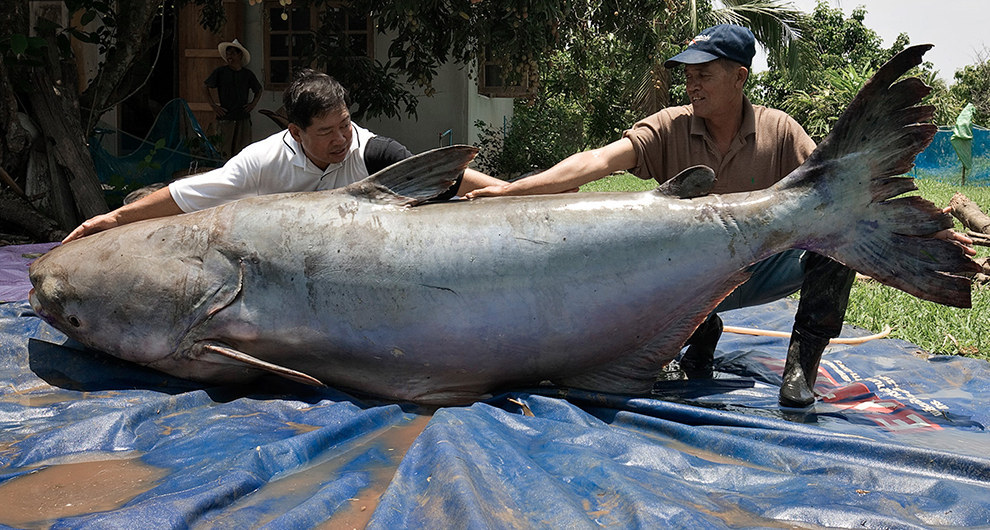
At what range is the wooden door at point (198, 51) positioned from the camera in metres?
9.69

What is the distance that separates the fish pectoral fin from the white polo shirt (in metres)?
0.74

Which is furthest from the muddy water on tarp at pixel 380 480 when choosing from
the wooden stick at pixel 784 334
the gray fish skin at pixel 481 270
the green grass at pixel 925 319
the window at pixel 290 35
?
the window at pixel 290 35

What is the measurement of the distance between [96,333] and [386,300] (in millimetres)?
1119

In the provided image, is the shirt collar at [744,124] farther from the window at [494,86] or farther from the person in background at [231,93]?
the window at [494,86]

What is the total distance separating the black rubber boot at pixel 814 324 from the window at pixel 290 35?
7.81 metres

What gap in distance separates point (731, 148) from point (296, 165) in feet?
5.86

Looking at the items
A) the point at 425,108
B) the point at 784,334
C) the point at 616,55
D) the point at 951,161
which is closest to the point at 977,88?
the point at 951,161

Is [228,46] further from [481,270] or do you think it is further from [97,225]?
[481,270]

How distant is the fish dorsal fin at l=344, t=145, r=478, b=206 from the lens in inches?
115

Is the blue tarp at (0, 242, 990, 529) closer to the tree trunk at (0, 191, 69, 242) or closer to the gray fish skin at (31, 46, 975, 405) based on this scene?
the gray fish skin at (31, 46, 975, 405)

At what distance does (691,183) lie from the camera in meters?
2.79

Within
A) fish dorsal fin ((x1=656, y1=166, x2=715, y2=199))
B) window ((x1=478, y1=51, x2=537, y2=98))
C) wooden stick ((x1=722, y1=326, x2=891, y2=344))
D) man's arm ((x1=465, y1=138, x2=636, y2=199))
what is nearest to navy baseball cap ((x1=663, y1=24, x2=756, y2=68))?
man's arm ((x1=465, y1=138, x2=636, y2=199))

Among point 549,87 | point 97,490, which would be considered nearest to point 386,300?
point 97,490

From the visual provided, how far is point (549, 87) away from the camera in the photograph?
19.4m
